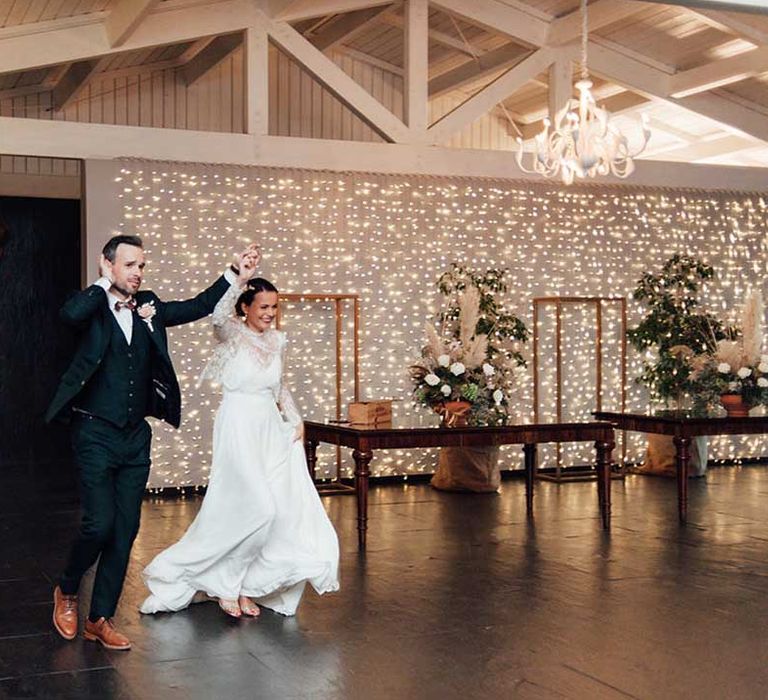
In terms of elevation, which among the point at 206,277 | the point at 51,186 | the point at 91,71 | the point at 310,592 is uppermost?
the point at 91,71

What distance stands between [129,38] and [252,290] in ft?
14.8

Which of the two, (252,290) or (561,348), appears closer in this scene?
(252,290)

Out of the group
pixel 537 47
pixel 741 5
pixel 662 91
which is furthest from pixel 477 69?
pixel 741 5

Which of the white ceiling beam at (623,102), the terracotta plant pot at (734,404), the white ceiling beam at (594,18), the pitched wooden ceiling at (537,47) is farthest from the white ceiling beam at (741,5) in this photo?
the white ceiling beam at (623,102)

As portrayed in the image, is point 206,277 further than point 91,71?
No

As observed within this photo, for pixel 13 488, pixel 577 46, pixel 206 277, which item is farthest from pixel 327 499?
pixel 577 46

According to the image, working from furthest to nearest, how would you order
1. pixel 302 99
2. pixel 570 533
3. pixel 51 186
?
pixel 302 99, pixel 51 186, pixel 570 533

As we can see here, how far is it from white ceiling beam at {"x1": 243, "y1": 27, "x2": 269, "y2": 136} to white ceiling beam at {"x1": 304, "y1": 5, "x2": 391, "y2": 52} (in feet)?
6.30

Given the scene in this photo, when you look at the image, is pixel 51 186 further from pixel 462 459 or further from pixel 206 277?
pixel 462 459

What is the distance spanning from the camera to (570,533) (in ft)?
25.9

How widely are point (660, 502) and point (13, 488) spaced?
546 centimetres

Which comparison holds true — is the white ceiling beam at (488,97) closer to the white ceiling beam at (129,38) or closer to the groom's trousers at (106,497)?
the white ceiling beam at (129,38)

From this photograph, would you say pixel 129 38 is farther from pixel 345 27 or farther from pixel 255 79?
pixel 345 27

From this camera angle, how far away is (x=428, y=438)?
7.71 meters
